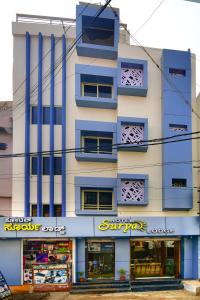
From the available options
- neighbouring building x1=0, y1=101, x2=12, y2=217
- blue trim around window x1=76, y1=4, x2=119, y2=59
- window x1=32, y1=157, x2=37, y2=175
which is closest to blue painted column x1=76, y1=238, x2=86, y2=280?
neighbouring building x1=0, y1=101, x2=12, y2=217

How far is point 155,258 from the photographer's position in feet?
69.3

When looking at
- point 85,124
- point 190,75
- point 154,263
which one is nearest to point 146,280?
point 154,263

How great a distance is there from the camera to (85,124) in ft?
67.8

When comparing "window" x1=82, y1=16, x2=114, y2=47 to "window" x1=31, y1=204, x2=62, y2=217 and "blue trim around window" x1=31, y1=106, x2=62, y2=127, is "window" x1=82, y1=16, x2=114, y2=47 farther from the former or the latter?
"window" x1=31, y1=204, x2=62, y2=217

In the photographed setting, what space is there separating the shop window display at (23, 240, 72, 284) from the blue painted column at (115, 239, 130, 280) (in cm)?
309

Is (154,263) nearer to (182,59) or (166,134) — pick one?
(166,134)

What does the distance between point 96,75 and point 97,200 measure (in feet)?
28.9

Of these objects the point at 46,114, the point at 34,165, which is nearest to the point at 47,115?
the point at 46,114

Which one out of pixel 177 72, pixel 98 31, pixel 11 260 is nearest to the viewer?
pixel 11 260

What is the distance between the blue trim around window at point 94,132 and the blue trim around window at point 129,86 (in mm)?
2511

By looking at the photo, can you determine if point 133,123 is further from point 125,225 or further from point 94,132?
point 125,225

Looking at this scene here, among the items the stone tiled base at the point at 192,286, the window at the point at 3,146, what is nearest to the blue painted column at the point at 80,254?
the stone tiled base at the point at 192,286

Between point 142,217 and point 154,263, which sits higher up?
point 142,217

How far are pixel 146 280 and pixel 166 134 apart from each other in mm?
9960
